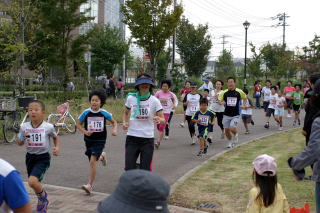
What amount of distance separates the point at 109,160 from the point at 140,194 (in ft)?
27.0

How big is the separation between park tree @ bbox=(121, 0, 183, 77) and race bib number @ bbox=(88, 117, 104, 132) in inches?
626

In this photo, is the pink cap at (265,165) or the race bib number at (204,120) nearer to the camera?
the pink cap at (265,165)

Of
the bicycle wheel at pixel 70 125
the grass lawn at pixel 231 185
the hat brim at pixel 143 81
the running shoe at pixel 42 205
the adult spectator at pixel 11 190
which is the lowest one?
the grass lawn at pixel 231 185

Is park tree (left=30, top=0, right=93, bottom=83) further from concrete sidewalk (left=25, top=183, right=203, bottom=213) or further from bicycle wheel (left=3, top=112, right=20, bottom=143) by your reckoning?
concrete sidewalk (left=25, top=183, right=203, bottom=213)

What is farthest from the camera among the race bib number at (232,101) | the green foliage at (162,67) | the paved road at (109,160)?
the green foliage at (162,67)

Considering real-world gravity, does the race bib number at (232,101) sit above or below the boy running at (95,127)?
above

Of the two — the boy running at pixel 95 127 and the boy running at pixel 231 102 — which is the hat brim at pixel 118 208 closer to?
the boy running at pixel 95 127

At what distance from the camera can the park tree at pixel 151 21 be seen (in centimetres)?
2262

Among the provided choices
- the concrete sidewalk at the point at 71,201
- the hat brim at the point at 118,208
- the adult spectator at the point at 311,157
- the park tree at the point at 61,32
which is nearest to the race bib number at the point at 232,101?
the concrete sidewalk at the point at 71,201

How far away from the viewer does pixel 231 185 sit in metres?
7.54

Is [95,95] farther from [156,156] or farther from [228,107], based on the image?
[228,107]

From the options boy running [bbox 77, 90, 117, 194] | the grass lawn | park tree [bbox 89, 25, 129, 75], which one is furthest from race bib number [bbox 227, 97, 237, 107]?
park tree [bbox 89, 25, 129, 75]

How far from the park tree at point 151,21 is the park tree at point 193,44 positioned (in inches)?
529

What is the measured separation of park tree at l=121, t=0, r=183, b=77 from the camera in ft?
74.2
